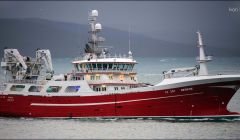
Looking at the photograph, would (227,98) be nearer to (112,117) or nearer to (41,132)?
(112,117)

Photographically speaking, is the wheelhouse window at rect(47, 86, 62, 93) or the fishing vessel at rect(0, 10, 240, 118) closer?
the fishing vessel at rect(0, 10, 240, 118)

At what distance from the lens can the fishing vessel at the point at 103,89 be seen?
34438 millimetres

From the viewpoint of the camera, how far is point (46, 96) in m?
37.6

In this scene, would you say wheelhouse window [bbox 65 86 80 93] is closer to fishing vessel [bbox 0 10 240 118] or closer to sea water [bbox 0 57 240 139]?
fishing vessel [bbox 0 10 240 118]

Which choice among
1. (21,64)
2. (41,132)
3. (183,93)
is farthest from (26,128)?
(183,93)

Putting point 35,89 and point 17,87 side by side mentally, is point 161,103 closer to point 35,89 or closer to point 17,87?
point 35,89

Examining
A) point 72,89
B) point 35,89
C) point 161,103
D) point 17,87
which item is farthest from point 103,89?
point 17,87

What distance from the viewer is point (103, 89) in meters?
37.1

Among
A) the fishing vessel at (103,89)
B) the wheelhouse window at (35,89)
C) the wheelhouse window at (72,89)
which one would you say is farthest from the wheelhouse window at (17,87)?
the wheelhouse window at (72,89)

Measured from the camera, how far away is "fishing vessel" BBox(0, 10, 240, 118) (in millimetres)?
34438

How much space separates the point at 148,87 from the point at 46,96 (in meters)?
8.30

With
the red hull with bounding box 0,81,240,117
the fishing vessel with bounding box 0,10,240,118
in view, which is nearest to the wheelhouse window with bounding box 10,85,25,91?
the fishing vessel with bounding box 0,10,240,118

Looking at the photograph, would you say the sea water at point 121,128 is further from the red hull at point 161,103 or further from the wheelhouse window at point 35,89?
the wheelhouse window at point 35,89

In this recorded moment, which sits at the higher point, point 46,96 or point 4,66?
point 4,66
